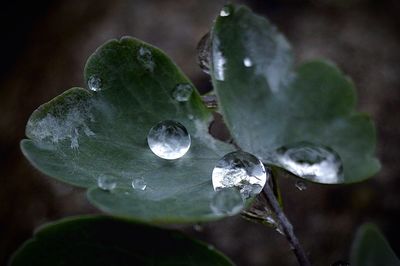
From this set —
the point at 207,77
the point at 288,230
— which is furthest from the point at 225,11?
the point at 207,77

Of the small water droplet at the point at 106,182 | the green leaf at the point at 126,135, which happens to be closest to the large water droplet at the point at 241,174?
the green leaf at the point at 126,135

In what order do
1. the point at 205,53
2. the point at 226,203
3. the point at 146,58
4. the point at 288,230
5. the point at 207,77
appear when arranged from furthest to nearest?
the point at 207,77 < the point at 205,53 < the point at 146,58 < the point at 288,230 < the point at 226,203

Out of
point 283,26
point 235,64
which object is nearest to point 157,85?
point 235,64

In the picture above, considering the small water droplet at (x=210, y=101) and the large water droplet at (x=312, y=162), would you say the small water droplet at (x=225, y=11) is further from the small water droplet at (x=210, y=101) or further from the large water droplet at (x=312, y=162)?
the large water droplet at (x=312, y=162)

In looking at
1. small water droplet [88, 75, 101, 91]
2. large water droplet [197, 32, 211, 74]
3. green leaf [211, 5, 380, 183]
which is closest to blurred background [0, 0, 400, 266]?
green leaf [211, 5, 380, 183]

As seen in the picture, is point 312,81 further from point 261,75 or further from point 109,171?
point 109,171

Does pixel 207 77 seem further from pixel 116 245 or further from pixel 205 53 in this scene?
pixel 116 245

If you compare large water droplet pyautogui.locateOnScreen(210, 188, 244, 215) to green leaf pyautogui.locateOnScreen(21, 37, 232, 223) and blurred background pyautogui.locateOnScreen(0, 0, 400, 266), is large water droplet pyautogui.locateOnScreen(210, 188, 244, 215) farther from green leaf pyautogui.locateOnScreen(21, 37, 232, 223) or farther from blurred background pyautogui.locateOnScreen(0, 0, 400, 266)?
blurred background pyautogui.locateOnScreen(0, 0, 400, 266)

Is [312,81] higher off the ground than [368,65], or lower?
higher
